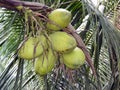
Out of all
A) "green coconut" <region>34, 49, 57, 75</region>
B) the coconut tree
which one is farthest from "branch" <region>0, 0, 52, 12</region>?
"green coconut" <region>34, 49, 57, 75</region>

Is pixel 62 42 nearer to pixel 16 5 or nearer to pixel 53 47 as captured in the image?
pixel 53 47

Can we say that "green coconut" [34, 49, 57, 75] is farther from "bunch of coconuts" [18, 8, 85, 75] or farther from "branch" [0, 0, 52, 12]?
"branch" [0, 0, 52, 12]

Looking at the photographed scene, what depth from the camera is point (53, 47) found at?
787 mm

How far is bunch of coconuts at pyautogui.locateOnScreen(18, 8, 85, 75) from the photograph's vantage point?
781 mm

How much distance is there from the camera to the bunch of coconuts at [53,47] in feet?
2.56

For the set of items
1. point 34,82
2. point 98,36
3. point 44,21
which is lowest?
point 34,82

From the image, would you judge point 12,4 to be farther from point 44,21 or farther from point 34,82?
point 34,82

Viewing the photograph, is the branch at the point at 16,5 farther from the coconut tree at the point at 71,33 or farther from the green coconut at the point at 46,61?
the green coconut at the point at 46,61

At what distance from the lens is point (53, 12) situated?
81 centimetres

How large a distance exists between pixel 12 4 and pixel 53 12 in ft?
0.34

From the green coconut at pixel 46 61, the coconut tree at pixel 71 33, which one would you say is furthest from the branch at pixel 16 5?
the green coconut at pixel 46 61

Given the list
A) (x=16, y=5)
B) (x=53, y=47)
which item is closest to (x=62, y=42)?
(x=53, y=47)

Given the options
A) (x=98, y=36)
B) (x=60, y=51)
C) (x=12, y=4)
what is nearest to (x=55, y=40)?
(x=60, y=51)

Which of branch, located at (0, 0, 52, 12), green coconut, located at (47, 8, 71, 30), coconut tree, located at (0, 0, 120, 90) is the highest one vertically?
branch, located at (0, 0, 52, 12)
